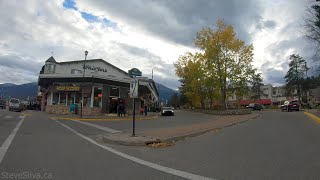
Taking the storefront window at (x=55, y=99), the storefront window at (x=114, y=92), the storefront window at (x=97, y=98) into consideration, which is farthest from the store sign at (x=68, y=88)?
the storefront window at (x=114, y=92)

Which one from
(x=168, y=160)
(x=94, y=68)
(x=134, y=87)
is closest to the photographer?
(x=168, y=160)

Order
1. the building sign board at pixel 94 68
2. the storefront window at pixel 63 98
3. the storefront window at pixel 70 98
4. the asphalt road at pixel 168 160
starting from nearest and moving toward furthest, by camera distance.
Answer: the asphalt road at pixel 168 160
the storefront window at pixel 70 98
the storefront window at pixel 63 98
the building sign board at pixel 94 68

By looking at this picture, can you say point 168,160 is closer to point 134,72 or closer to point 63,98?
point 134,72

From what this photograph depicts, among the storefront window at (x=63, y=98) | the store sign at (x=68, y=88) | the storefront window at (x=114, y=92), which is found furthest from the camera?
the storefront window at (x=114, y=92)

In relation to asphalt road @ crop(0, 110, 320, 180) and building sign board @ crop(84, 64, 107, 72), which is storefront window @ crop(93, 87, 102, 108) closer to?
building sign board @ crop(84, 64, 107, 72)

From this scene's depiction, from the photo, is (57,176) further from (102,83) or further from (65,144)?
(102,83)

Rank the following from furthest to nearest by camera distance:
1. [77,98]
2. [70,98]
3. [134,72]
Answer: [70,98] → [77,98] → [134,72]

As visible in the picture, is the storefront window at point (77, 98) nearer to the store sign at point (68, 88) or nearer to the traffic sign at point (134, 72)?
the store sign at point (68, 88)

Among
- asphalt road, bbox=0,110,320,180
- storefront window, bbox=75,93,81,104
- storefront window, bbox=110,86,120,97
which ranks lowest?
asphalt road, bbox=0,110,320,180

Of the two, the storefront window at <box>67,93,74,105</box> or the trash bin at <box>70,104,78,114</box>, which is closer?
the trash bin at <box>70,104,78,114</box>

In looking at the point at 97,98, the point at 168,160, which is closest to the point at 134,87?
the point at 168,160

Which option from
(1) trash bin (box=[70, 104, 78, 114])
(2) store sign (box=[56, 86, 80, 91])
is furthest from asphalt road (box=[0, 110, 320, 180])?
(2) store sign (box=[56, 86, 80, 91])

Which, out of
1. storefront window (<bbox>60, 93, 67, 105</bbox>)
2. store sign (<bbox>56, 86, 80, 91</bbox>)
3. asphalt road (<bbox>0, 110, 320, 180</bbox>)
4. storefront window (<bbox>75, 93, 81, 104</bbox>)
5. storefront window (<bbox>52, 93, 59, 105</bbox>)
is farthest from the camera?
storefront window (<bbox>52, 93, 59, 105</bbox>)

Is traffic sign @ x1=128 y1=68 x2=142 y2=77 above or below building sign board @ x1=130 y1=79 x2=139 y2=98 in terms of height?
above
